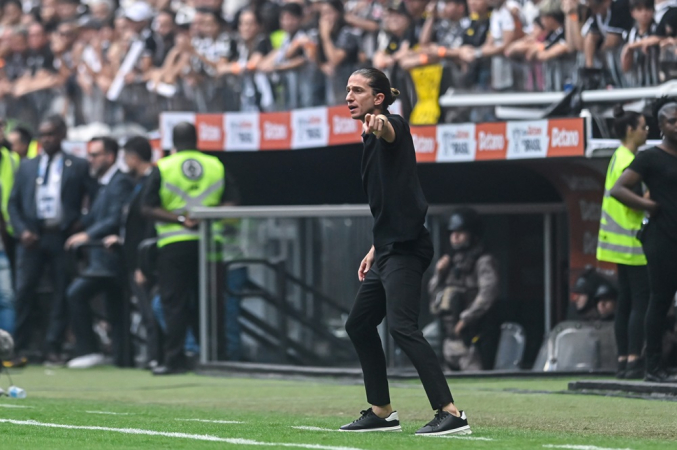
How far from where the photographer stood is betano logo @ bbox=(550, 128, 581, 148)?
1271 cm

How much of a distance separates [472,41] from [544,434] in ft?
26.0

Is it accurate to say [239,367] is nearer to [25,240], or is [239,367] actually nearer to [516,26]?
[25,240]

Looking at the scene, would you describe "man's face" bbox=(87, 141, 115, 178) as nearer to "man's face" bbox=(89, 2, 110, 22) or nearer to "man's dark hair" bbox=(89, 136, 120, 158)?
"man's dark hair" bbox=(89, 136, 120, 158)

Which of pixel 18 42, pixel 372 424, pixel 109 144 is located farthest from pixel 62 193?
pixel 372 424

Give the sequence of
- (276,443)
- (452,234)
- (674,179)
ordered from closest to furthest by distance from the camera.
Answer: (276,443), (674,179), (452,234)

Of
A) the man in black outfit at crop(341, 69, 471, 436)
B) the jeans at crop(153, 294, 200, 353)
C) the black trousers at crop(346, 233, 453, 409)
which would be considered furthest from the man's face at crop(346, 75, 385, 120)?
the jeans at crop(153, 294, 200, 353)

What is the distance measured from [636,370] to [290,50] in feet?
22.1

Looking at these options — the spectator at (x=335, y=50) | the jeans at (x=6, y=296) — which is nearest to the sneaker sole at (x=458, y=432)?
the spectator at (x=335, y=50)

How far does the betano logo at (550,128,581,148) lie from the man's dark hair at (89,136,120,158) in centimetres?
530

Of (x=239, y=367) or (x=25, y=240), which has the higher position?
(x=25, y=240)

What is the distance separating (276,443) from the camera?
7.16 metres

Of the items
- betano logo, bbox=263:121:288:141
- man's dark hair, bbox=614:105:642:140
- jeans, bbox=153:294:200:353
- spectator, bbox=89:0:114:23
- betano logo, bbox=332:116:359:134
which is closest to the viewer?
man's dark hair, bbox=614:105:642:140

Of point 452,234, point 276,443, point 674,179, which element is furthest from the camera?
point 452,234

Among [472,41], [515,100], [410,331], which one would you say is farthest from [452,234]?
[410,331]
